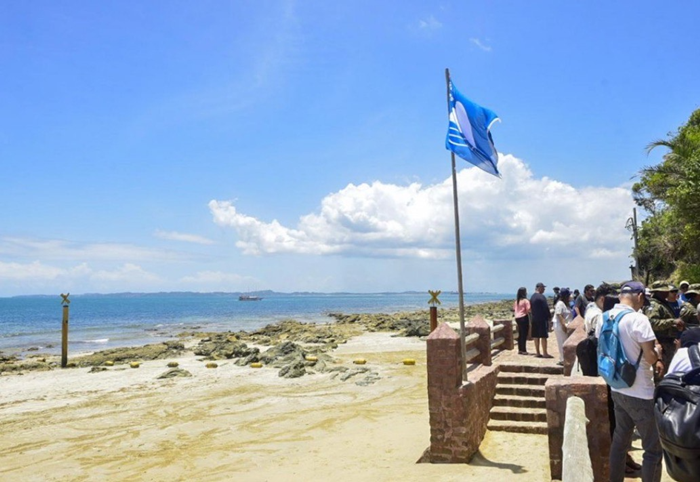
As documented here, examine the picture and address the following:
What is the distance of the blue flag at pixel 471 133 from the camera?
880cm

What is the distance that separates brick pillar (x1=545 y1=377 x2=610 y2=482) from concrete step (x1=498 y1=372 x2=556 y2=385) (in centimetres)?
397

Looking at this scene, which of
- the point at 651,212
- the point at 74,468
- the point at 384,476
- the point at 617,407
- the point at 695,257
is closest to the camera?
the point at 617,407

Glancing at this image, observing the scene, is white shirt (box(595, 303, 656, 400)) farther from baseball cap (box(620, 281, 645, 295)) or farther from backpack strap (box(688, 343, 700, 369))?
backpack strap (box(688, 343, 700, 369))

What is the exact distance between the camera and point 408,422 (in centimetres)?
1137

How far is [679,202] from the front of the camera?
1991 cm

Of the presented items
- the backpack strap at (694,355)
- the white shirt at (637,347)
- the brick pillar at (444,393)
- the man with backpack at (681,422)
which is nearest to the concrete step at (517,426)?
the brick pillar at (444,393)

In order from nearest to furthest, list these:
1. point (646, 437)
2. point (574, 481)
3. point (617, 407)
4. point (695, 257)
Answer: point (574, 481)
point (646, 437)
point (617, 407)
point (695, 257)

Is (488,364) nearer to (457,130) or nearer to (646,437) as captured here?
(457,130)

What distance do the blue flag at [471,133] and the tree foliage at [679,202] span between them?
13388mm

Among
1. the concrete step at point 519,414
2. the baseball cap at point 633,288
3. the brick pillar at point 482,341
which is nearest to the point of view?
the baseball cap at point 633,288

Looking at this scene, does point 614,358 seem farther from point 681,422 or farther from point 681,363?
point 681,422

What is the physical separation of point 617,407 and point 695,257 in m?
24.4

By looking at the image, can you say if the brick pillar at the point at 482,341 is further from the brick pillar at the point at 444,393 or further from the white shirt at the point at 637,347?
the white shirt at the point at 637,347

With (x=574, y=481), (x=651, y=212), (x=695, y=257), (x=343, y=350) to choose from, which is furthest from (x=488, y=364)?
(x=651, y=212)
